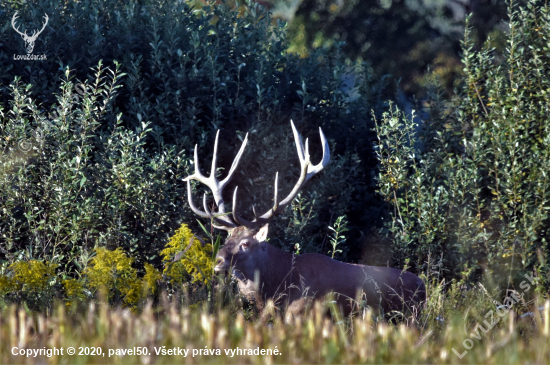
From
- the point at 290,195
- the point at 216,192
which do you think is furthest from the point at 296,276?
the point at 216,192

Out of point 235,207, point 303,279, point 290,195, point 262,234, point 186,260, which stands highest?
point 290,195

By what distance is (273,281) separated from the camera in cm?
598

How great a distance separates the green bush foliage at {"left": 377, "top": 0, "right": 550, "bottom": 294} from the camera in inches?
294

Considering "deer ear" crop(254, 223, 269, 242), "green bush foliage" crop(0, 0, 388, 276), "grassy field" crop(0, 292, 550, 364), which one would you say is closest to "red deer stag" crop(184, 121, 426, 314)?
"deer ear" crop(254, 223, 269, 242)

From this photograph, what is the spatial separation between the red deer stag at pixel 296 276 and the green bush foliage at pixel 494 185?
4.88 ft

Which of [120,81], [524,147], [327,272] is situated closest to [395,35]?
[524,147]

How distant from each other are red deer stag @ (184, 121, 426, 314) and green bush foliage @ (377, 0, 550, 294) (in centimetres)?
149

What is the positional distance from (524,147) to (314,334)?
5.47 m

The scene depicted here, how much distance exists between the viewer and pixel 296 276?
595 centimetres

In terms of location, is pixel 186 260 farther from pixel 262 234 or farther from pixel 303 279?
pixel 303 279

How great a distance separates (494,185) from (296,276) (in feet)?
10.9

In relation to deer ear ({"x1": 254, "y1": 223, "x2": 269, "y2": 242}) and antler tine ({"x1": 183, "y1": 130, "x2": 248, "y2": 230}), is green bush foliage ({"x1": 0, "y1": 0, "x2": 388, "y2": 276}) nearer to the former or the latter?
antler tine ({"x1": 183, "y1": 130, "x2": 248, "y2": 230})

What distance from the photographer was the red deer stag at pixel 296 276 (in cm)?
576

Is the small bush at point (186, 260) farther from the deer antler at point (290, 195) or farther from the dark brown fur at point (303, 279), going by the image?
the deer antler at point (290, 195)
